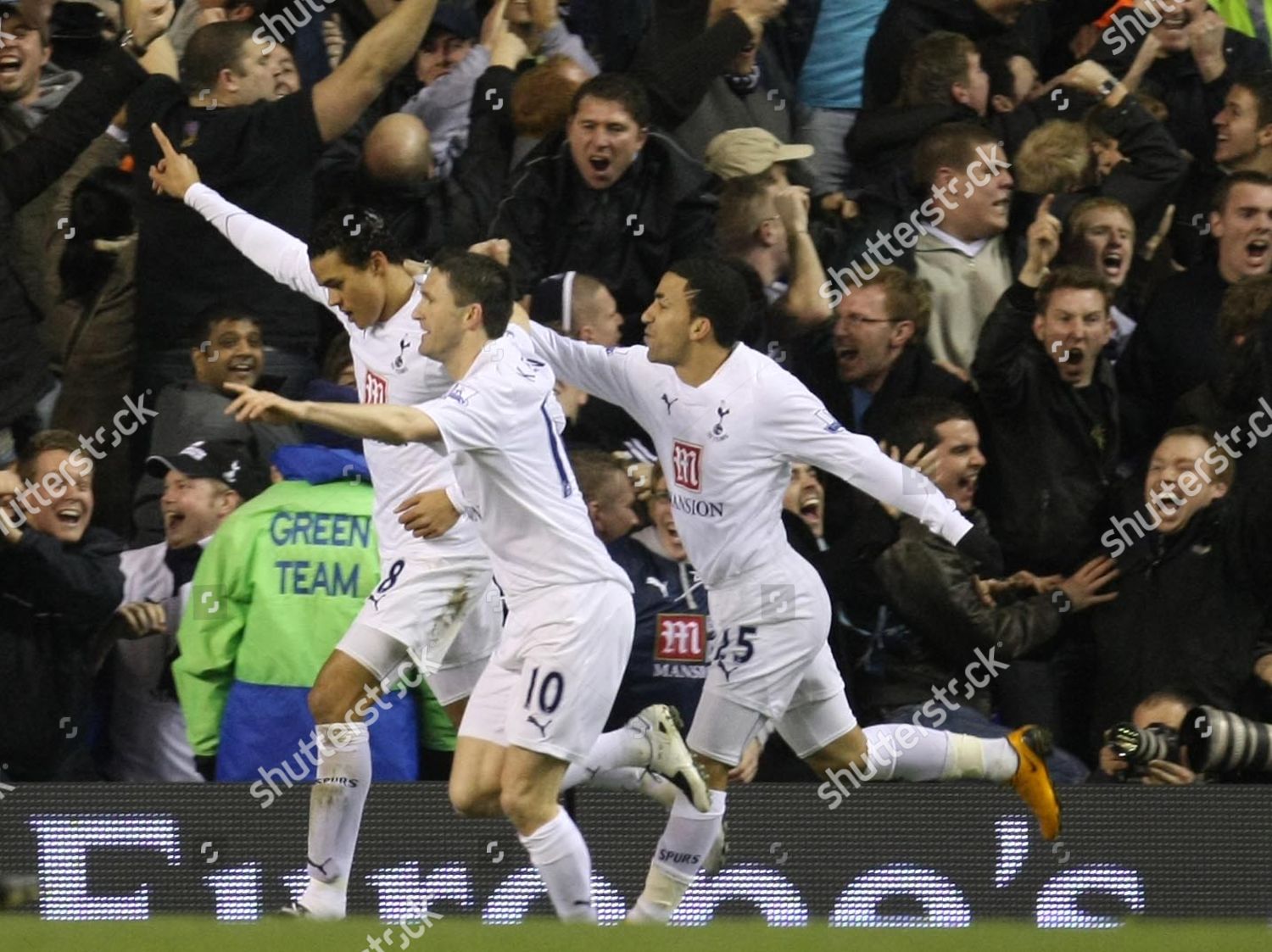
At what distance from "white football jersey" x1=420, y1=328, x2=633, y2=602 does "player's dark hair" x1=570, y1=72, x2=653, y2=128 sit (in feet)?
5.81

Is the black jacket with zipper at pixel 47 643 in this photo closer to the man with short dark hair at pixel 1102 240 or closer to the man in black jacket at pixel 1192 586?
the man in black jacket at pixel 1192 586

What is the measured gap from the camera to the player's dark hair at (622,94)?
8.73 meters

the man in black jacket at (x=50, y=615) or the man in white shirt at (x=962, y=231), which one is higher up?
the man in white shirt at (x=962, y=231)

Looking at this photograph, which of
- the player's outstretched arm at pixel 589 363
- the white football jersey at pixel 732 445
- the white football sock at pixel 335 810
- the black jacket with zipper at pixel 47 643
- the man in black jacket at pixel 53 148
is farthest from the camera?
the man in black jacket at pixel 53 148

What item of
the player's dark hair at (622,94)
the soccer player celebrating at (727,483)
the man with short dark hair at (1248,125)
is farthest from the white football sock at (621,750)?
the man with short dark hair at (1248,125)

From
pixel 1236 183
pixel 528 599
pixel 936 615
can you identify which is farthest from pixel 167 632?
pixel 1236 183

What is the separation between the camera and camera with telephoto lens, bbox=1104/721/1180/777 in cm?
781

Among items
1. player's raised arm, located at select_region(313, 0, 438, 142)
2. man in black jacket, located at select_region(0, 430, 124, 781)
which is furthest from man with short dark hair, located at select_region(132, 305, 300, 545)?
player's raised arm, located at select_region(313, 0, 438, 142)

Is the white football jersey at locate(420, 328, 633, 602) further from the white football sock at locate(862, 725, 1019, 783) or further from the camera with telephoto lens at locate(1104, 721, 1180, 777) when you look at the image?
the camera with telephoto lens at locate(1104, 721, 1180, 777)

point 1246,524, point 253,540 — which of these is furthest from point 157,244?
point 1246,524

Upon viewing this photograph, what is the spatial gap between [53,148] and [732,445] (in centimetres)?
291

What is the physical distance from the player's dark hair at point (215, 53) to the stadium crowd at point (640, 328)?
0.04ft

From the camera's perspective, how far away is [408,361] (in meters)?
7.59

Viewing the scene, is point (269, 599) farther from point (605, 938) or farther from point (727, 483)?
point (605, 938)
